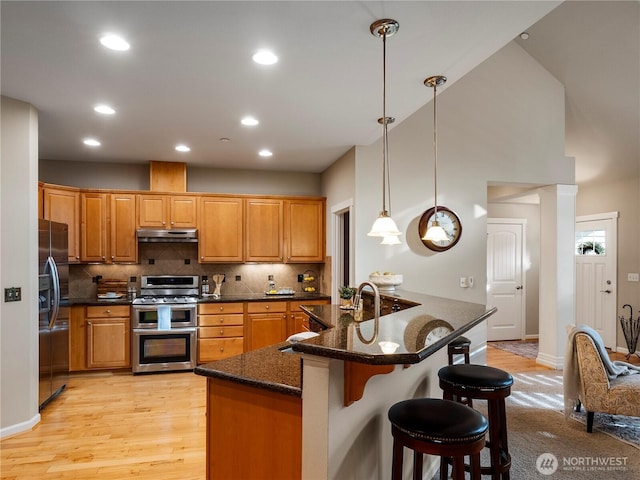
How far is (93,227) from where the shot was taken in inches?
200

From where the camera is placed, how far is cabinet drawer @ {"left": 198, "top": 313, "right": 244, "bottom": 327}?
16.5 feet

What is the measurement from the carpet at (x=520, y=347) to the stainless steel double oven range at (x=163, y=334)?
4.43 m

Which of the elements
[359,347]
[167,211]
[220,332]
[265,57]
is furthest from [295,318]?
[359,347]

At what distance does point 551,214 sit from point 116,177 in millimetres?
5643

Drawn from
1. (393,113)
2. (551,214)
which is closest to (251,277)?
(393,113)

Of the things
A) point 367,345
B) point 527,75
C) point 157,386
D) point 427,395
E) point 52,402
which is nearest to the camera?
point 367,345

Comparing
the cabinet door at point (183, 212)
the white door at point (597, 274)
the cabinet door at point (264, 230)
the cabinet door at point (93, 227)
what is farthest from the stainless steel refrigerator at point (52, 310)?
the white door at point (597, 274)

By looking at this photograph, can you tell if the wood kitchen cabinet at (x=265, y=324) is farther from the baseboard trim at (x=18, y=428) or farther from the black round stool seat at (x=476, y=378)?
the black round stool seat at (x=476, y=378)

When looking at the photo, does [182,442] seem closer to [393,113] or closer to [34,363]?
[34,363]

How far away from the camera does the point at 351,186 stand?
4.60 metres

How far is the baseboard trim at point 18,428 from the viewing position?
10.4ft

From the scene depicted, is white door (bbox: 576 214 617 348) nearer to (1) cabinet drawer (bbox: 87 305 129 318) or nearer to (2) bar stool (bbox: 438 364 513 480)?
(2) bar stool (bbox: 438 364 513 480)

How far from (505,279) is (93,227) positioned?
6099 millimetres

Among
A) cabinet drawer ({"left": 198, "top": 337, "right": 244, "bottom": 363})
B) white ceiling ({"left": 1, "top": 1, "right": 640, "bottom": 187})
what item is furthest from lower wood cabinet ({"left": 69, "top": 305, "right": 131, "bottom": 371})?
white ceiling ({"left": 1, "top": 1, "right": 640, "bottom": 187})
